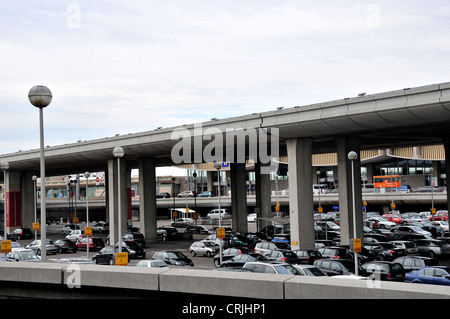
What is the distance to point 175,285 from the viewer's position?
10.1 m

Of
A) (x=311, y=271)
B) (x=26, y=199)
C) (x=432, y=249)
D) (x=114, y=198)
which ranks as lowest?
(x=432, y=249)

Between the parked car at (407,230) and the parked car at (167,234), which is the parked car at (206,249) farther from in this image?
the parked car at (407,230)

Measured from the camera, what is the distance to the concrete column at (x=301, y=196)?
4166 cm

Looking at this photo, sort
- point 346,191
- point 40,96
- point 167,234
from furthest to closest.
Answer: point 167,234 < point 346,191 < point 40,96

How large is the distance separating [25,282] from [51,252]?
127ft

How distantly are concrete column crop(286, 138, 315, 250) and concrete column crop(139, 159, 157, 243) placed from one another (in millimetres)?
23076

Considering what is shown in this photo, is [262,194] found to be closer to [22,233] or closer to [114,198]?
[114,198]

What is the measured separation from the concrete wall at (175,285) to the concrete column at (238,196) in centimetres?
5274

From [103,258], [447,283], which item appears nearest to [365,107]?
[447,283]

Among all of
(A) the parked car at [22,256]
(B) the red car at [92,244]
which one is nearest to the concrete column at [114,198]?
(B) the red car at [92,244]

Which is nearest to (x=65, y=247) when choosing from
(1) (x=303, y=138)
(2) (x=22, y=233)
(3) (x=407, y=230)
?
(1) (x=303, y=138)

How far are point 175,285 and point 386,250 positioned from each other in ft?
103

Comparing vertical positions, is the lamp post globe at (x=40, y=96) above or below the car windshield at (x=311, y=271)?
above
